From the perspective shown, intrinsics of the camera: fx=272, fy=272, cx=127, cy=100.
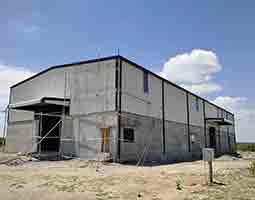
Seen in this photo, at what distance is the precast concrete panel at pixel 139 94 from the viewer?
60.3 ft

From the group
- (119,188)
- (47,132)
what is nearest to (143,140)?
(47,132)

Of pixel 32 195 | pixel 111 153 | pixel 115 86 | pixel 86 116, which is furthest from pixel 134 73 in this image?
pixel 32 195

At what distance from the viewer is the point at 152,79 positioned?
2192 cm

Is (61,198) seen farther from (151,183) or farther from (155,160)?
(155,160)

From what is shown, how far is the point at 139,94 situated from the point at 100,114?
12.2 feet

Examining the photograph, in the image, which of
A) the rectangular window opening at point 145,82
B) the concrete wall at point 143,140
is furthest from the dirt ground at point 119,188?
the rectangular window opening at point 145,82

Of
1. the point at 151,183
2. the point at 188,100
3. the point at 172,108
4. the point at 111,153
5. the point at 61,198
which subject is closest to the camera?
the point at 61,198

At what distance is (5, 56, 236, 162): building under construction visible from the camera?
→ 57.7 ft

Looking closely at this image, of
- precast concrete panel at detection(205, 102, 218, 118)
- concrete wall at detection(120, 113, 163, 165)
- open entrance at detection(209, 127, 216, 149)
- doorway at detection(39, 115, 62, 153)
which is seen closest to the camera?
concrete wall at detection(120, 113, 163, 165)

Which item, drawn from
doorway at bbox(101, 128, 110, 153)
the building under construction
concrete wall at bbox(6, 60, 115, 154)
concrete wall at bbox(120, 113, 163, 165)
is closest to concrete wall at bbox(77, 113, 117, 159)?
the building under construction

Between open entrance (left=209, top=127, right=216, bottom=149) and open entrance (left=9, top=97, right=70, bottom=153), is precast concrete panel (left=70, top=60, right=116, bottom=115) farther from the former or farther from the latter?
open entrance (left=209, top=127, right=216, bottom=149)

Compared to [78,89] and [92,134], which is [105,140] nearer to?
[92,134]

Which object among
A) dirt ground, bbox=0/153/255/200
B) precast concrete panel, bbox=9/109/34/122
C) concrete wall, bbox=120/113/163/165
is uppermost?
precast concrete panel, bbox=9/109/34/122

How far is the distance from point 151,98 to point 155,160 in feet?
15.8
